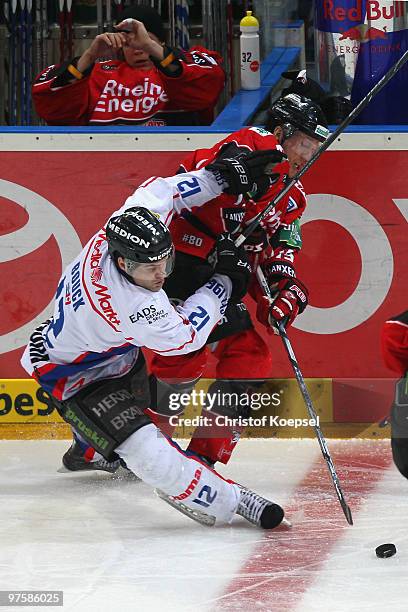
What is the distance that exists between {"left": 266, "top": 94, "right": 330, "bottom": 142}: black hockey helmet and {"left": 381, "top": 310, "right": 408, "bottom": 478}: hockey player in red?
104 cm

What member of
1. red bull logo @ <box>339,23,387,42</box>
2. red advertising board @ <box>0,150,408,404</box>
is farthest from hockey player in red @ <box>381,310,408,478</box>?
red bull logo @ <box>339,23,387,42</box>

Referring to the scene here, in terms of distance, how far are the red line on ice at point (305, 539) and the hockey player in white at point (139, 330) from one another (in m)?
0.15

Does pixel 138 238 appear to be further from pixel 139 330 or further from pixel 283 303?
pixel 283 303

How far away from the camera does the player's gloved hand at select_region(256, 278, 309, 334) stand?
4.56 meters

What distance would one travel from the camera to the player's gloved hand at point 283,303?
15.0 ft

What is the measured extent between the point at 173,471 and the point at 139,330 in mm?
423

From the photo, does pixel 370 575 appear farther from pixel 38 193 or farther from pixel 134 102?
pixel 134 102

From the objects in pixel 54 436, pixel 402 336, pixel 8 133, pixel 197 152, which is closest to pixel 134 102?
pixel 8 133

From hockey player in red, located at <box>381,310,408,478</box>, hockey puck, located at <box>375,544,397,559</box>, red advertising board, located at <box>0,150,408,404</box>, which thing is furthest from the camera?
red advertising board, located at <box>0,150,408,404</box>

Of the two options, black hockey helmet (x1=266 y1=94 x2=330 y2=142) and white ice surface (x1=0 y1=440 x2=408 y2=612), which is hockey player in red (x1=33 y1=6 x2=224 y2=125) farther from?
white ice surface (x1=0 y1=440 x2=408 y2=612)

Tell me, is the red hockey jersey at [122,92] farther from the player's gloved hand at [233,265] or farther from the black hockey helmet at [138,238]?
the black hockey helmet at [138,238]

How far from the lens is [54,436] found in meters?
5.18

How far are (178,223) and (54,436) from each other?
1.09m

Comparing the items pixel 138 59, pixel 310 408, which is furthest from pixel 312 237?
pixel 138 59
